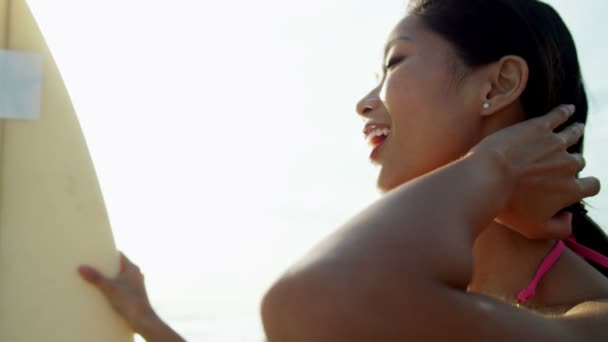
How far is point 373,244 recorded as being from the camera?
1.19m

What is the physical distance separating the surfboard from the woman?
0.07m

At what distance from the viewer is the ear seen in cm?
179

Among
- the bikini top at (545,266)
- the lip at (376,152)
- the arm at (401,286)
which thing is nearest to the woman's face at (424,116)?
the lip at (376,152)

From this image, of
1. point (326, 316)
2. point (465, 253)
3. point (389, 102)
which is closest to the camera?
point (326, 316)

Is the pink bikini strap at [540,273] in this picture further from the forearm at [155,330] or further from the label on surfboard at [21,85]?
the label on surfboard at [21,85]

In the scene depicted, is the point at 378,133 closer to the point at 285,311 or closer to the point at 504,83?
the point at 504,83

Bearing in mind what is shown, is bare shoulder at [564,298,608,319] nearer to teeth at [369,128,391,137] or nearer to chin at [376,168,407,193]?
chin at [376,168,407,193]

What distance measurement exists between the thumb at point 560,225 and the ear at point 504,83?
290 mm

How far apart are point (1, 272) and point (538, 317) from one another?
131 centimetres

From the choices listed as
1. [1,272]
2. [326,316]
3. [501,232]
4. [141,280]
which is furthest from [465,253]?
[1,272]

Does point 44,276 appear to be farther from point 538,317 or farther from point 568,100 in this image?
point 568,100

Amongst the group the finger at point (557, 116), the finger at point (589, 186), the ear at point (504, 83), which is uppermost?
the ear at point (504, 83)

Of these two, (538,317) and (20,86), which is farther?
(20,86)

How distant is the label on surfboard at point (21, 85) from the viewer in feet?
6.57
